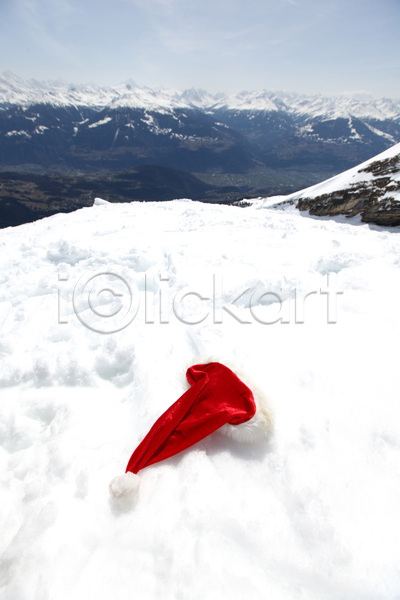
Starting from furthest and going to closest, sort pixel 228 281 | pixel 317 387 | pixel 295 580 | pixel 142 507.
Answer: pixel 228 281 < pixel 317 387 < pixel 142 507 < pixel 295 580

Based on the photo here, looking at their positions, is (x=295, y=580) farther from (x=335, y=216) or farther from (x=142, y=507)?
(x=335, y=216)

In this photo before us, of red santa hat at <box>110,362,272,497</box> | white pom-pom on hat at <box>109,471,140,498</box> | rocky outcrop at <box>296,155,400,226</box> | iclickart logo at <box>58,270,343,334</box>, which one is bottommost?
Result: white pom-pom on hat at <box>109,471,140,498</box>

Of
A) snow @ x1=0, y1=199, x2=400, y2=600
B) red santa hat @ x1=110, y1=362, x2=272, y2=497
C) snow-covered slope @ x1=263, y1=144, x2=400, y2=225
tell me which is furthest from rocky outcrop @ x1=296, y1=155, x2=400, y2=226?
red santa hat @ x1=110, y1=362, x2=272, y2=497

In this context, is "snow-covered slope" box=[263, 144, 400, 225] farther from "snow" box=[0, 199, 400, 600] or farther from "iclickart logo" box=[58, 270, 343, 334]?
"iclickart logo" box=[58, 270, 343, 334]

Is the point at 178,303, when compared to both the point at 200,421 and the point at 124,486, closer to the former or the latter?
the point at 200,421

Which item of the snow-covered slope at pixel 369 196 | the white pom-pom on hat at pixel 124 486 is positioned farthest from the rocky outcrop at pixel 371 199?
the white pom-pom on hat at pixel 124 486

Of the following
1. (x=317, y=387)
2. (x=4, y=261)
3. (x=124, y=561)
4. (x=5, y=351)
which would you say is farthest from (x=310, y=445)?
(x=4, y=261)

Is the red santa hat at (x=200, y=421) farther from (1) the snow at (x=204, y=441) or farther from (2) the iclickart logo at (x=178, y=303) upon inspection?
(2) the iclickart logo at (x=178, y=303)
